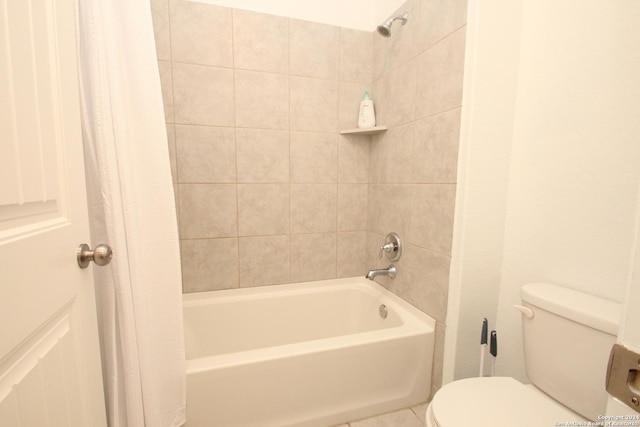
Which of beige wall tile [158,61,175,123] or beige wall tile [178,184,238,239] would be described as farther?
beige wall tile [178,184,238,239]

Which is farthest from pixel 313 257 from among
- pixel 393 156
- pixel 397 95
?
pixel 397 95

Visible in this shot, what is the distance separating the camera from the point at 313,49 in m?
1.83

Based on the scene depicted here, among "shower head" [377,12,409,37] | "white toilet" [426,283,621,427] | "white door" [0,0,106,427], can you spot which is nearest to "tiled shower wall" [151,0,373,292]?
"shower head" [377,12,409,37]

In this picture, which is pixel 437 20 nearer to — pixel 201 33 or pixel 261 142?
pixel 261 142

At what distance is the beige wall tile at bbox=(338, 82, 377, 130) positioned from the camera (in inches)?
75.6

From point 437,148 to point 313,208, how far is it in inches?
33.1

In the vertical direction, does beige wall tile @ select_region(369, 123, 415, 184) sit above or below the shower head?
below

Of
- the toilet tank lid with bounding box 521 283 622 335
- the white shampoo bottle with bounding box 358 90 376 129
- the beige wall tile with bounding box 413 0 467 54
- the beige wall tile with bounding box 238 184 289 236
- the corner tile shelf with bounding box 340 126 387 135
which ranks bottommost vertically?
the toilet tank lid with bounding box 521 283 622 335

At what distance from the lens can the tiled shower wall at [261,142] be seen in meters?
1.65

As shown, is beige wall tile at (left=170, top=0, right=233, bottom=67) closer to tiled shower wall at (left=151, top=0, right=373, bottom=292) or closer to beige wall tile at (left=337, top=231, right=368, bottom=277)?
tiled shower wall at (left=151, top=0, right=373, bottom=292)

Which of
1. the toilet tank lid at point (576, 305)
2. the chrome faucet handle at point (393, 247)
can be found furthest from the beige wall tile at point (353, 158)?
the toilet tank lid at point (576, 305)

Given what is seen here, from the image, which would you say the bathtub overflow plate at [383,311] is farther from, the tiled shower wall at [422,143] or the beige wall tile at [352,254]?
the beige wall tile at [352,254]

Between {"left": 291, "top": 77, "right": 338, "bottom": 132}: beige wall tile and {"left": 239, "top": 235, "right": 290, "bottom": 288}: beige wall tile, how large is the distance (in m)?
0.71

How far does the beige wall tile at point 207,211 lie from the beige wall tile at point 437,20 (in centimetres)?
125
